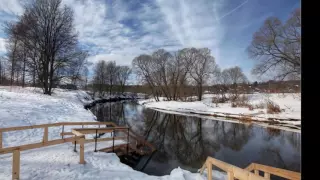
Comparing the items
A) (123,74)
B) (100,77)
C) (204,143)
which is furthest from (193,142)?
(123,74)

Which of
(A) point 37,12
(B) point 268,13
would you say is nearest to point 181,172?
(B) point 268,13

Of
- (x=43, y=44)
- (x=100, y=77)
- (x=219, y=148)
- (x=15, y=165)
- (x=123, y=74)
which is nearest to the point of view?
(x=15, y=165)

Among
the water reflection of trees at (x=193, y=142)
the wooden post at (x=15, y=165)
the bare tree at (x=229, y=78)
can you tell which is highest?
the bare tree at (x=229, y=78)

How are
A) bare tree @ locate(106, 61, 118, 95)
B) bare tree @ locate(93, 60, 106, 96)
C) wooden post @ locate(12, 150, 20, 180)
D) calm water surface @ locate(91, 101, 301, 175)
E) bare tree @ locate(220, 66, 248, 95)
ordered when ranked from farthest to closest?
bare tree @ locate(106, 61, 118, 95), bare tree @ locate(93, 60, 106, 96), bare tree @ locate(220, 66, 248, 95), calm water surface @ locate(91, 101, 301, 175), wooden post @ locate(12, 150, 20, 180)

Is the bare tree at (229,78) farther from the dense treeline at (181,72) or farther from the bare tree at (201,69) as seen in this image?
the bare tree at (201,69)

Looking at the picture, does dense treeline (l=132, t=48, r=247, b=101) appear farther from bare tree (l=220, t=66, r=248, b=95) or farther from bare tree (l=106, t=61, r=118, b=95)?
bare tree (l=106, t=61, r=118, b=95)

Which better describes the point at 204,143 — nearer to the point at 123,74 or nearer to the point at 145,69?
the point at 145,69

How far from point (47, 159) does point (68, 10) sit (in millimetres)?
21211

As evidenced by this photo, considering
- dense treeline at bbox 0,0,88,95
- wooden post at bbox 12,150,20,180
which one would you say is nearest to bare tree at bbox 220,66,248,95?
dense treeline at bbox 0,0,88,95

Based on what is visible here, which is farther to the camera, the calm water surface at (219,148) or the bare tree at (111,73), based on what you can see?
the bare tree at (111,73)

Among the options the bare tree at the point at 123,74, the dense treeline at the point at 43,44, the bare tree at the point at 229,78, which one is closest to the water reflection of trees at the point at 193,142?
the dense treeline at the point at 43,44

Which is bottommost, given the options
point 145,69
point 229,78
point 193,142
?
point 193,142

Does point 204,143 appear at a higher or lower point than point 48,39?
lower
